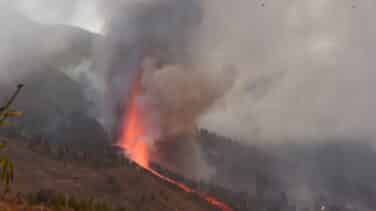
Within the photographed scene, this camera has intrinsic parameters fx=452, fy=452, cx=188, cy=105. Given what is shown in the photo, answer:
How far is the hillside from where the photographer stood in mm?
121438

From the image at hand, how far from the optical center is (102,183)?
14538 centimetres

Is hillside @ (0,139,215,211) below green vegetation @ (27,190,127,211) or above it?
above

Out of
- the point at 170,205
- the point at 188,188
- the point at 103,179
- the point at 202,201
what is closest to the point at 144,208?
the point at 170,205

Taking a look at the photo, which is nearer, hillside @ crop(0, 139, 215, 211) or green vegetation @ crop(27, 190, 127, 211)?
green vegetation @ crop(27, 190, 127, 211)

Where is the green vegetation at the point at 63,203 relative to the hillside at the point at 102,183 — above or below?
below

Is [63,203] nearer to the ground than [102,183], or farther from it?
nearer to the ground

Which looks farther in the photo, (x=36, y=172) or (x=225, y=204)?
(x=225, y=204)

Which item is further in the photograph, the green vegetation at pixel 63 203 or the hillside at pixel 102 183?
the hillside at pixel 102 183

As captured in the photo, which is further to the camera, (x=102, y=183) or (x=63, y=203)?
(x=102, y=183)

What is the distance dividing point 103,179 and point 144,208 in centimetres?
2857

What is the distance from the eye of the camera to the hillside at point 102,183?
121 metres

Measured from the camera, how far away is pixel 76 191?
119438 mm

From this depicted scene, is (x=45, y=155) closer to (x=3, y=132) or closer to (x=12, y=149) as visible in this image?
(x=12, y=149)

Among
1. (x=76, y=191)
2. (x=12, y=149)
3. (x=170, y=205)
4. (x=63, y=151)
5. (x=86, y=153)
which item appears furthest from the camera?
(x=86, y=153)
